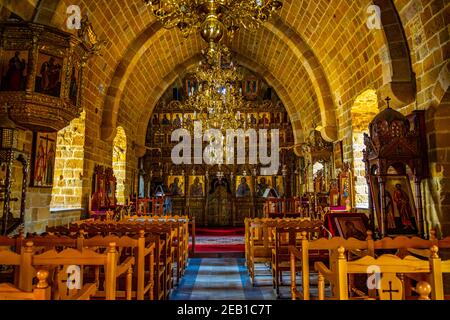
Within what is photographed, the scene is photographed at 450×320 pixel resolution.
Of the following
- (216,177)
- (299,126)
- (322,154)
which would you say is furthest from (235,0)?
(216,177)

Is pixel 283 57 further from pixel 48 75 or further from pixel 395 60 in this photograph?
pixel 48 75

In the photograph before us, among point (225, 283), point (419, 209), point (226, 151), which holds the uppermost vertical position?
point (226, 151)

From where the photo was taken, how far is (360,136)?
8.46 metres

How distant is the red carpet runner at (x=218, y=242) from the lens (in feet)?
27.8

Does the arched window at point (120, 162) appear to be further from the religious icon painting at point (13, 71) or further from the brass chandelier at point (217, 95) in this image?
the religious icon painting at point (13, 71)

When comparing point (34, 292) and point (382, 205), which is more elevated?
point (382, 205)

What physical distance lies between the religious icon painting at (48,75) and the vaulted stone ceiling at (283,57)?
971 mm

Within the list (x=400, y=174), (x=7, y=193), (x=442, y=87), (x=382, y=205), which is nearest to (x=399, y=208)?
(x=382, y=205)

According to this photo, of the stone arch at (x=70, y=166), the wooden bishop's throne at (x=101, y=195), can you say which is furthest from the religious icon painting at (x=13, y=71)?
the wooden bishop's throne at (x=101, y=195)

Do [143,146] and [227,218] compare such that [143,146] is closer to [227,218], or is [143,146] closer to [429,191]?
[227,218]

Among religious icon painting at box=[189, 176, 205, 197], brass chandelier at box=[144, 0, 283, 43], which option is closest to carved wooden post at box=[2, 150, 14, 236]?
brass chandelier at box=[144, 0, 283, 43]

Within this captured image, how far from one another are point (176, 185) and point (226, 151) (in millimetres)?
2649

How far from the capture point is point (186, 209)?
557 inches

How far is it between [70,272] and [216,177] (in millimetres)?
12042
